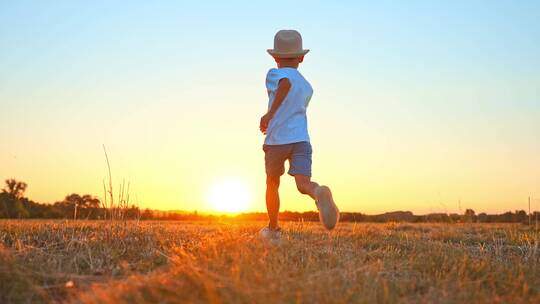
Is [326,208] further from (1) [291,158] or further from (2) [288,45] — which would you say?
(2) [288,45]

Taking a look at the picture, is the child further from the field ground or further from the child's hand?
the field ground

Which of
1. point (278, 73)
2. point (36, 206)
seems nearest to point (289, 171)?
point (278, 73)

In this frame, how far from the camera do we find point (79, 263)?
14.0 ft

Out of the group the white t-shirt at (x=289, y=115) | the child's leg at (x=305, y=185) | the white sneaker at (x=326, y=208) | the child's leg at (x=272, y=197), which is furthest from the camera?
the child's leg at (x=272, y=197)

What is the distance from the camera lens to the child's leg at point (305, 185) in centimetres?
577

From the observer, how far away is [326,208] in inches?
208

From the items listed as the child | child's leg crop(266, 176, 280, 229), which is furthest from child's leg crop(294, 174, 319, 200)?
child's leg crop(266, 176, 280, 229)

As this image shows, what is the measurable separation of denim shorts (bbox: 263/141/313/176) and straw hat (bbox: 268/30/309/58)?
92 cm

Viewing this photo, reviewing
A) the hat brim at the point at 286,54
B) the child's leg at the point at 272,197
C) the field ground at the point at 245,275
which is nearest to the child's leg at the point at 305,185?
the child's leg at the point at 272,197

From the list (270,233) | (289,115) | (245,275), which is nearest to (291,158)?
(289,115)

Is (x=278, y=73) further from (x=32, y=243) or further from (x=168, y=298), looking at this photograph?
(x=168, y=298)

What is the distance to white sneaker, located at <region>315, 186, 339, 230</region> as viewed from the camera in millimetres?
5270

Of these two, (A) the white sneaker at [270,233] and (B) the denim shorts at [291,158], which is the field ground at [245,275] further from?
(B) the denim shorts at [291,158]

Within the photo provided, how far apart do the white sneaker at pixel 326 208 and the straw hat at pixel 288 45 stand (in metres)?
1.54
